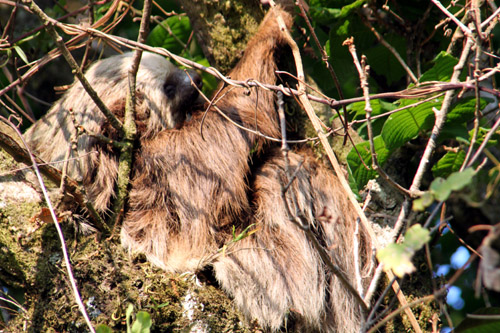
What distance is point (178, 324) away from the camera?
2.73 m

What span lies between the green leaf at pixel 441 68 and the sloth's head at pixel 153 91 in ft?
6.18

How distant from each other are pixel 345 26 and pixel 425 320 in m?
2.18

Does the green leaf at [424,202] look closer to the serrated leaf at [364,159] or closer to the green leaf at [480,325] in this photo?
the green leaf at [480,325]

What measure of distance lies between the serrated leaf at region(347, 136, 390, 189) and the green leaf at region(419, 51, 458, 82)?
0.50 metres

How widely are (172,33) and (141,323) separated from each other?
3.05 meters

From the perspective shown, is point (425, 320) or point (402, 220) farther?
point (425, 320)

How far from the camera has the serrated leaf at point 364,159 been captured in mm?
3027

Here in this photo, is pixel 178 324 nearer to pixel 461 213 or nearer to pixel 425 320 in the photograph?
pixel 425 320

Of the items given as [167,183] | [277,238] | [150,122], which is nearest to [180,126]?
[150,122]

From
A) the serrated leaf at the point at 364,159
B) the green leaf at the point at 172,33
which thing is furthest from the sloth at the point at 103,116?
the serrated leaf at the point at 364,159

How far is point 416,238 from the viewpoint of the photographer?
1.56m

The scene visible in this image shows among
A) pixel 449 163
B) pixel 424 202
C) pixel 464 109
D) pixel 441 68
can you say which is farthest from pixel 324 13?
pixel 424 202

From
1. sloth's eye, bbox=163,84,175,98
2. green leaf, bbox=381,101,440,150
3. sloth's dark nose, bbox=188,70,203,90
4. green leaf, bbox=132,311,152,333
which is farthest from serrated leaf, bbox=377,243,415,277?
sloth's eye, bbox=163,84,175,98

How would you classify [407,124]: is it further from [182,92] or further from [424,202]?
[182,92]
